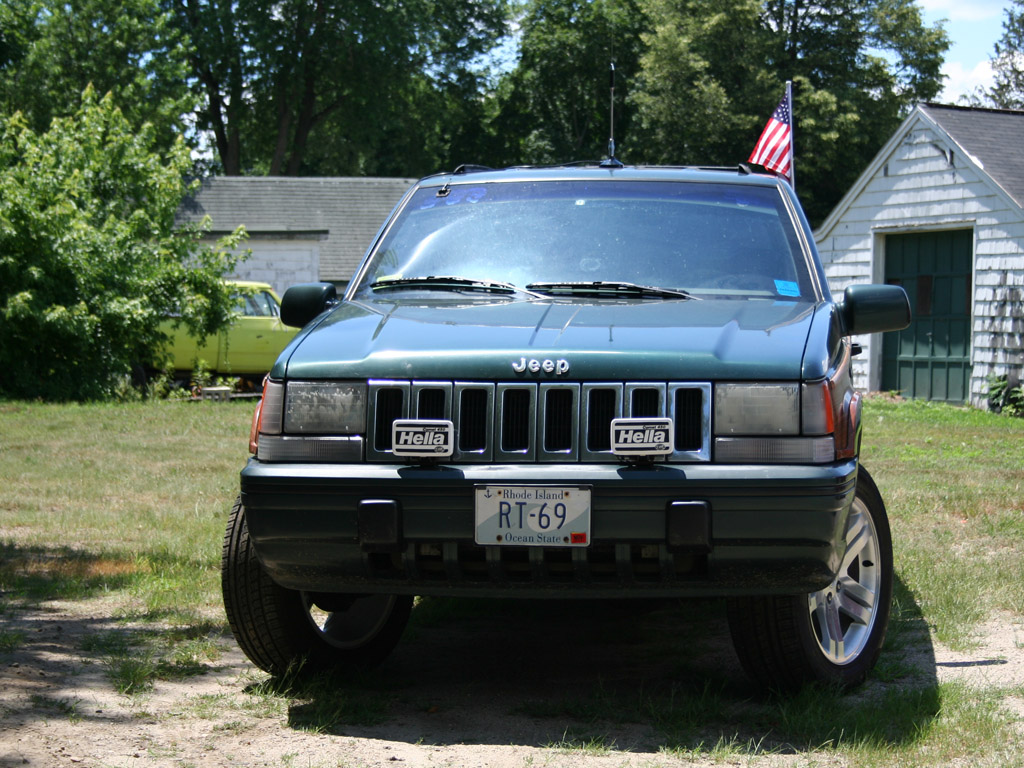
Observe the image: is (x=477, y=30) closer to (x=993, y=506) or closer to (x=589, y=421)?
(x=993, y=506)

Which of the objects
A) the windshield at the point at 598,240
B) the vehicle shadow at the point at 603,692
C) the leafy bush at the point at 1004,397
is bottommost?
the vehicle shadow at the point at 603,692

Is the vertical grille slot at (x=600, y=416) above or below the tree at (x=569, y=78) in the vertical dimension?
below

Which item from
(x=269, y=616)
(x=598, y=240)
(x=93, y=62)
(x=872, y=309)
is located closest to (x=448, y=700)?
(x=269, y=616)

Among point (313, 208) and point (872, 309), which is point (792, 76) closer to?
point (313, 208)

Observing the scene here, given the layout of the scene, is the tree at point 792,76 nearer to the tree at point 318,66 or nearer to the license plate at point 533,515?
the tree at point 318,66

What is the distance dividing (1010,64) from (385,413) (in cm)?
6096

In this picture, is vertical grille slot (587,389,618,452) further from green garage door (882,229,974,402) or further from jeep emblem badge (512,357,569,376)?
green garage door (882,229,974,402)

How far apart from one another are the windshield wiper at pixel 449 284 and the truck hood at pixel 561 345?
34cm

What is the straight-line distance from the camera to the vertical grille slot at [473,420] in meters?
3.75

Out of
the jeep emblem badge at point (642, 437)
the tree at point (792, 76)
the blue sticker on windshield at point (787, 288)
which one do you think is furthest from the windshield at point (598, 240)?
the tree at point (792, 76)

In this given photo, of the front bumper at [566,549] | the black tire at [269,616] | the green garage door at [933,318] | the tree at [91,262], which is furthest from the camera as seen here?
the green garage door at [933,318]

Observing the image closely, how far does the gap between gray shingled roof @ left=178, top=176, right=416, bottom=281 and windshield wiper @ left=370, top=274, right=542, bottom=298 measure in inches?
1066

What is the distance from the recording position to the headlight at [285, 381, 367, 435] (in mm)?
3814

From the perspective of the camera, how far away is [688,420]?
12.1 ft
